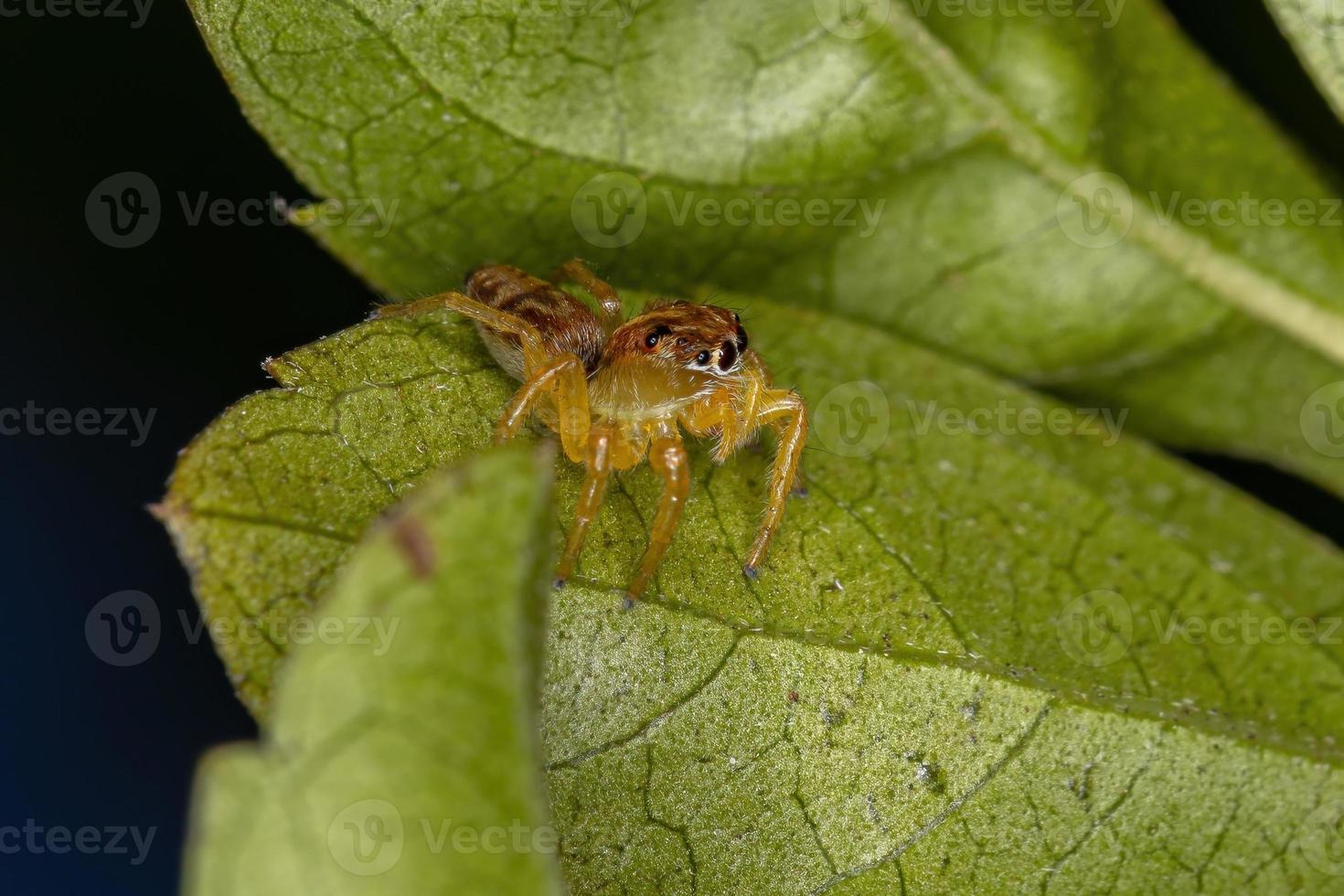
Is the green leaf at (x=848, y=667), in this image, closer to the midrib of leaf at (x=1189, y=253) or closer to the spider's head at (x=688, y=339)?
the spider's head at (x=688, y=339)

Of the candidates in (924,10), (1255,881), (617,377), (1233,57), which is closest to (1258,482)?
(1233,57)

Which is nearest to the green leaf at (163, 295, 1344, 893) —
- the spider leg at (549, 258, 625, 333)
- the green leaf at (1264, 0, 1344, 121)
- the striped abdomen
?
the striped abdomen

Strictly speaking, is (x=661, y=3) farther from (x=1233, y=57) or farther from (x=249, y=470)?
(x=1233, y=57)

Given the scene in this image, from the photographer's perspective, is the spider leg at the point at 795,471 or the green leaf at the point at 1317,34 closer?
the spider leg at the point at 795,471

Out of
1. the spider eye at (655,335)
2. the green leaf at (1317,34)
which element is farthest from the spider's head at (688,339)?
the green leaf at (1317,34)

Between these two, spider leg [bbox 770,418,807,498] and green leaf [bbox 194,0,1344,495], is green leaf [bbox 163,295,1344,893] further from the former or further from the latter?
green leaf [bbox 194,0,1344,495]

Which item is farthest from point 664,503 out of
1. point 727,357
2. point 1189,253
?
point 1189,253

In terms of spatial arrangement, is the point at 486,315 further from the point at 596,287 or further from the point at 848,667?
the point at 848,667
